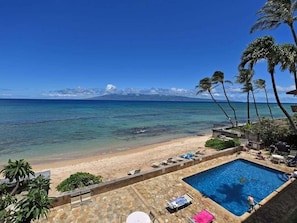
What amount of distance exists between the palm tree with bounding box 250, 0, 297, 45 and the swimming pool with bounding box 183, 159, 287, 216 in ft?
25.6

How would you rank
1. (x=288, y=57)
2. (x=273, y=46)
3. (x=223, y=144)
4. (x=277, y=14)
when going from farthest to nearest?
1. (x=223, y=144)
2. (x=277, y=14)
3. (x=273, y=46)
4. (x=288, y=57)

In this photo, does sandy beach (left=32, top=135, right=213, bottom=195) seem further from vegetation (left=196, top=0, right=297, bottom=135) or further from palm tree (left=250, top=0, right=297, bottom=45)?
palm tree (left=250, top=0, right=297, bottom=45)

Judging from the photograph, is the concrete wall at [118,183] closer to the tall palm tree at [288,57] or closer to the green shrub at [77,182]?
the green shrub at [77,182]

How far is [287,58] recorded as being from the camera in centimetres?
877

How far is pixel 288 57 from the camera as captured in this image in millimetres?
8672

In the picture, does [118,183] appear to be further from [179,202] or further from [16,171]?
[16,171]

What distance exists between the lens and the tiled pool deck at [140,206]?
6055 mm

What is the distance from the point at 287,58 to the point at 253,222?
783cm

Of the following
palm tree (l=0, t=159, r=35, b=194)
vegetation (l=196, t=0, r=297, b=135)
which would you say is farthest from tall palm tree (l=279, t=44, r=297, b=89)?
palm tree (l=0, t=159, r=35, b=194)

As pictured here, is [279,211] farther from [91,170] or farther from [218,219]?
[91,170]

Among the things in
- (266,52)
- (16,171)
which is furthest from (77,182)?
(266,52)

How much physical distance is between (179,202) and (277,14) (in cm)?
1131

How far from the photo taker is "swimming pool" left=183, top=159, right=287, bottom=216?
7848mm

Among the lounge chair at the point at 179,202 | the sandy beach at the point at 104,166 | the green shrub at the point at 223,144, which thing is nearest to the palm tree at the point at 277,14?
the green shrub at the point at 223,144
